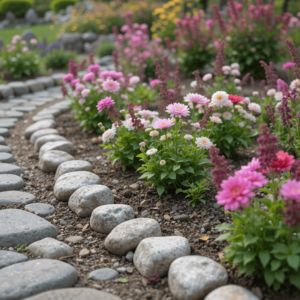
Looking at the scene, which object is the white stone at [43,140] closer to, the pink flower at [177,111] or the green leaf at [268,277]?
the pink flower at [177,111]

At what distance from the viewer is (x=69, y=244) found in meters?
2.50

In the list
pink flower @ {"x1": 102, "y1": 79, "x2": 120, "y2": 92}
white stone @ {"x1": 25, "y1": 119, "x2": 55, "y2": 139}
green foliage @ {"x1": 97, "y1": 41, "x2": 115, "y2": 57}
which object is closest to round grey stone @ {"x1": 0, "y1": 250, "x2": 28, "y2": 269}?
pink flower @ {"x1": 102, "y1": 79, "x2": 120, "y2": 92}

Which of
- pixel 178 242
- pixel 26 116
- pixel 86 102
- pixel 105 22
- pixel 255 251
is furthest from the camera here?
pixel 105 22

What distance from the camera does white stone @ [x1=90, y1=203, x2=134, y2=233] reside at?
2.59 m

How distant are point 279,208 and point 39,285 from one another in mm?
1420

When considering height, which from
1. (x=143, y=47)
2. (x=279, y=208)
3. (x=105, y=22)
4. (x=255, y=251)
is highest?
(x=105, y=22)

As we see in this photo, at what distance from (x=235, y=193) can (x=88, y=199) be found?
1.53 meters

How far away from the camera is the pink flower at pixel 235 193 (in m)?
1.60

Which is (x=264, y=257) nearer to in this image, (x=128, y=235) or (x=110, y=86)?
(x=128, y=235)

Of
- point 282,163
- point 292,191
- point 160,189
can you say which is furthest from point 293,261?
point 160,189

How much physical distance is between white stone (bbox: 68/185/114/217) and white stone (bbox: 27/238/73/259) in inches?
19.8

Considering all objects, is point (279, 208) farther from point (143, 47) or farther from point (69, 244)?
point (143, 47)

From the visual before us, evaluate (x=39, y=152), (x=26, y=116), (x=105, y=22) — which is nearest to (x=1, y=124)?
(x=26, y=116)

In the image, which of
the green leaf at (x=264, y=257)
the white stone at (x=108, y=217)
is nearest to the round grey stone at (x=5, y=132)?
the white stone at (x=108, y=217)
